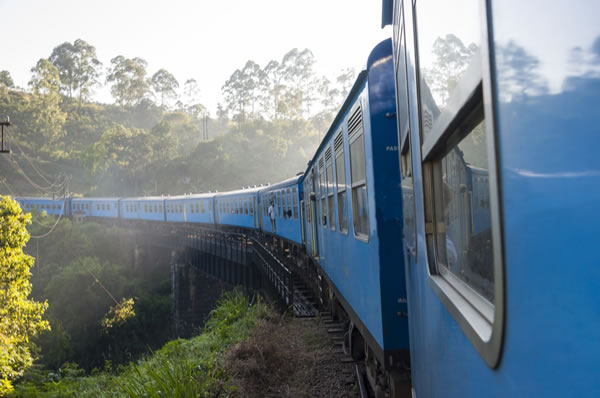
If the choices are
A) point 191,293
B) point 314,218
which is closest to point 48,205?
point 191,293

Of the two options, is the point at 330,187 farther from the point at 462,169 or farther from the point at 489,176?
the point at 489,176

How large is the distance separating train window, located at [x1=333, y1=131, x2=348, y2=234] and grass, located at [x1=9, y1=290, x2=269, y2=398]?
277 cm

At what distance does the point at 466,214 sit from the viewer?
1693 millimetres

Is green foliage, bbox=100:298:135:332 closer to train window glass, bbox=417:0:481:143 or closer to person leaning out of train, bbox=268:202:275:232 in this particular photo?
person leaning out of train, bbox=268:202:275:232

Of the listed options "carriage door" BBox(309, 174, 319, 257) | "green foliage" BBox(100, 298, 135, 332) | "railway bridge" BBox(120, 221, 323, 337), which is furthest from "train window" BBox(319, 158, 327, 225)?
"green foliage" BBox(100, 298, 135, 332)

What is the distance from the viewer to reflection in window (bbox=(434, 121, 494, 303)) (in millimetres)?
1376

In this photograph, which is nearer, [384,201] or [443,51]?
[443,51]

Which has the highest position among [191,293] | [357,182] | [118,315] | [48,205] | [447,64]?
[48,205]

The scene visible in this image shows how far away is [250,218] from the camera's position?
27.2 meters

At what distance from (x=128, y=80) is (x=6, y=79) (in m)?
21.2

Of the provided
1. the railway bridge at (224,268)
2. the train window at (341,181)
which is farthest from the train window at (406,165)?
the railway bridge at (224,268)

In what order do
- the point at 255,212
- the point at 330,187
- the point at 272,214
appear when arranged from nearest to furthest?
the point at 330,187, the point at 272,214, the point at 255,212

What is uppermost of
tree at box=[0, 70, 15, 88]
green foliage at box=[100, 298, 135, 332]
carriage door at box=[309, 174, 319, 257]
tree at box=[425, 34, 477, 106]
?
tree at box=[0, 70, 15, 88]

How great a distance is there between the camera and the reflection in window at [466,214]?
1.38 meters
